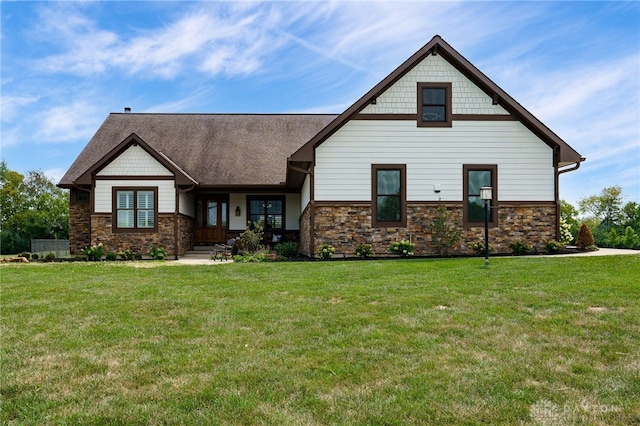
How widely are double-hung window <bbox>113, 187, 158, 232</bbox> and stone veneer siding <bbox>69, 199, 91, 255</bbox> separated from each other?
10.5 ft

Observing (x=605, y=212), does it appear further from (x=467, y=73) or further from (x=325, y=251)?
(x=325, y=251)

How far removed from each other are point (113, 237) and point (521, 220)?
14970 mm

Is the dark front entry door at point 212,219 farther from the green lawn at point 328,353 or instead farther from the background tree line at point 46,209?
the background tree line at point 46,209

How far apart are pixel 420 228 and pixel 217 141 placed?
1189 cm

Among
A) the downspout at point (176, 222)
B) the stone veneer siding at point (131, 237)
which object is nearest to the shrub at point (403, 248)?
the downspout at point (176, 222)

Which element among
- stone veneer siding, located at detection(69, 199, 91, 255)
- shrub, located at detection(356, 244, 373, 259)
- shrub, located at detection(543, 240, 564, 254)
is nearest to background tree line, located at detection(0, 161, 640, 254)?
stone veneer siding, located at detection(69, 199, 91, 255)

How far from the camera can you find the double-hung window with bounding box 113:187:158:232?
58.1 feet

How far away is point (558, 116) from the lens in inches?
722

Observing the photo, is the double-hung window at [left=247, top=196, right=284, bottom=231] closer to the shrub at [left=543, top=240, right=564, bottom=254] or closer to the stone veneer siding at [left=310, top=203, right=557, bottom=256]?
the stone veneer siding at [left=310, top=203, right=557, bottom=256]

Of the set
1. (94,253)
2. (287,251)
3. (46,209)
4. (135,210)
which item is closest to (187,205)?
(135,210)

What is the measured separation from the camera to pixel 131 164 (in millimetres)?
17562

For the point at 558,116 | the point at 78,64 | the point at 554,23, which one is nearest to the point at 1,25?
the point at 78,64

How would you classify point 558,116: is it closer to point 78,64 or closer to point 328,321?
point 328,321

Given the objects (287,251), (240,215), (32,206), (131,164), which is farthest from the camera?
(32,206)
